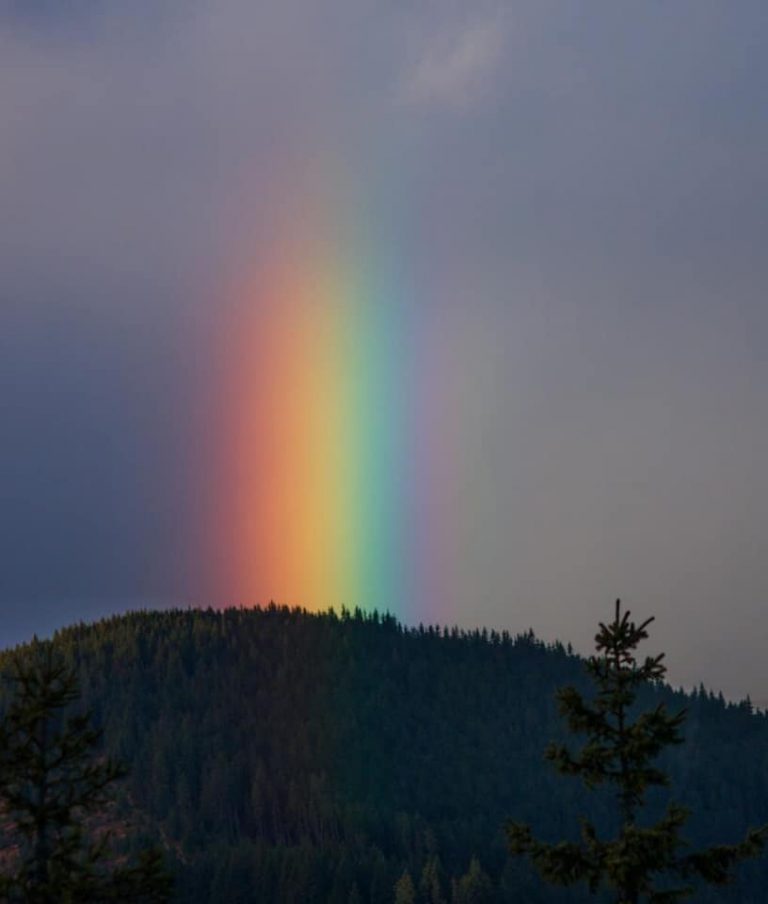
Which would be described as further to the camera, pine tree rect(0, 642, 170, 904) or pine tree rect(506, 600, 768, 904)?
pine tree rect(0, 642, 170, 904)

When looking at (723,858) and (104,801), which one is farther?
(104,801)

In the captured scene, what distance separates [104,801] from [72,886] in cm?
213

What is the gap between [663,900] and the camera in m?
30.8

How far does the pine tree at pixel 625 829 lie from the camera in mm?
30281

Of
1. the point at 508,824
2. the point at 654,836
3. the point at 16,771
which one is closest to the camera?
the point at 654,836

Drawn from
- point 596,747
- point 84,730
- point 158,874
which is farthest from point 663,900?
point 84,730

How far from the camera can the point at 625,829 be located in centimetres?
3033

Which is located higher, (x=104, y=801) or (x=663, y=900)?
(x=104, y=801)

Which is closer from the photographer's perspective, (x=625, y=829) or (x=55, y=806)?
(x=625, y=829)

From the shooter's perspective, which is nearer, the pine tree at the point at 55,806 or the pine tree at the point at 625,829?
the pine tree at the point at 625,829

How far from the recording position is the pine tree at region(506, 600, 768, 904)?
30281 mm

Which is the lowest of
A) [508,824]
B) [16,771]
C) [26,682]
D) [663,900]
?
[663,900]

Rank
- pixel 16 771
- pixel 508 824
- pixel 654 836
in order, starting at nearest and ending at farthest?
pixel 654 836 < pixel 508 824 < pixel 16 771

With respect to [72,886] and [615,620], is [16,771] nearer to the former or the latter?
[72,886]
